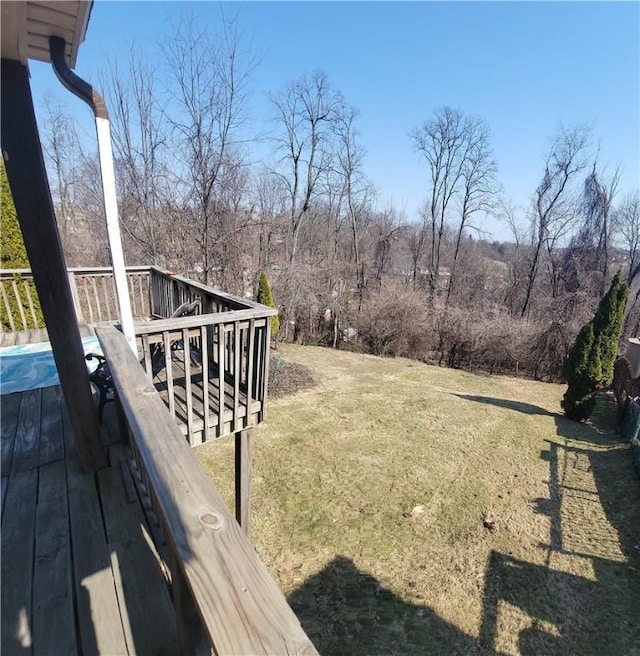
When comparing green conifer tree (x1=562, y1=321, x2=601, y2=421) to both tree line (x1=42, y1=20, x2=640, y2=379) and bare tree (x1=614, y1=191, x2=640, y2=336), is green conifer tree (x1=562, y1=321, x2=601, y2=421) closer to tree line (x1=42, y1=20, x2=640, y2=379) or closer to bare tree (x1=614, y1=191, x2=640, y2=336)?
tree line (x1=42, y1=20, x2=640, y2=379)

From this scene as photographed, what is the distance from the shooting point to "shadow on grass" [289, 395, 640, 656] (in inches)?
123

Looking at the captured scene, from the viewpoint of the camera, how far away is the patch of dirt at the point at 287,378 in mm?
8508

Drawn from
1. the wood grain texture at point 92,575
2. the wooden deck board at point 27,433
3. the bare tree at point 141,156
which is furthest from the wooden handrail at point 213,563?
the bare tree at point 141,156

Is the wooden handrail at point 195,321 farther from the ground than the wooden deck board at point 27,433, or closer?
farther from the ground

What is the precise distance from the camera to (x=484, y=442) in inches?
263

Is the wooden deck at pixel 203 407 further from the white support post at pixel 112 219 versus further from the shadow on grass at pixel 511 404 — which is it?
the shadow on grass at pixel 511 404

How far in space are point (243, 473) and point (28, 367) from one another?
266 cm

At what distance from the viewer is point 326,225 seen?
59.6ft

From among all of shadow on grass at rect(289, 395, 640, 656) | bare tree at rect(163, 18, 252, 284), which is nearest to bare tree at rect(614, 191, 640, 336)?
shadow on grass at rect(289, 395, 640, 656)

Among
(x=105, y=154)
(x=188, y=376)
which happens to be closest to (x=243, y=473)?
(x=188, y=376)

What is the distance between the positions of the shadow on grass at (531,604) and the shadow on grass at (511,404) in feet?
12.0

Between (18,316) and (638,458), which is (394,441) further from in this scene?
(18,316)

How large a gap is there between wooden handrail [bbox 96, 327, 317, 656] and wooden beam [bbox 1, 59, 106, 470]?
1.11 meters

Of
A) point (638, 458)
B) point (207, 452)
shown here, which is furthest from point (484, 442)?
point (207, 452)
